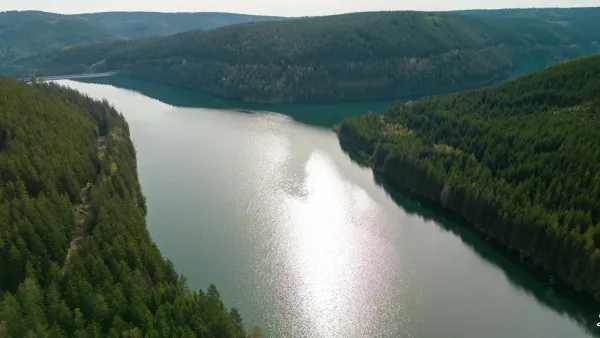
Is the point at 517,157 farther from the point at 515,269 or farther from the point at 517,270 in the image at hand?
the point at 517,270

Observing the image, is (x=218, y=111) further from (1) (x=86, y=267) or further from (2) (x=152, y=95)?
(1) (x=86, y=267)

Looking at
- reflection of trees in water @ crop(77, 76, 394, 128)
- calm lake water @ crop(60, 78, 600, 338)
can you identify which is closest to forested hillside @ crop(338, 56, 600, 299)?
calm lake water @ crop(60, 78, 600, 338)

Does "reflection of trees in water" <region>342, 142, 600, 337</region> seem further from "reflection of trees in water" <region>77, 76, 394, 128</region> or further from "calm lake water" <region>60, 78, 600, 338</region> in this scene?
"reflection of trees in water" <region>77, 76, 394, 128</region>

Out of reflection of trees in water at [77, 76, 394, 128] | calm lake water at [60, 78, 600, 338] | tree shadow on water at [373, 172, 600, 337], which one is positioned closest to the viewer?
calm lake water at [60, 78, 600, 338]

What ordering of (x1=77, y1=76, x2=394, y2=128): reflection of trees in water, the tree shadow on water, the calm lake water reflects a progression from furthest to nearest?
1. (x1=77, y1=76, x2=394, y2=128): reflection of trees in water
2. the tree shadow on water
3. the calm lake water

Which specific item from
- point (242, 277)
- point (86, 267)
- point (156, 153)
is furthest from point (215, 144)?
point (86, 267)

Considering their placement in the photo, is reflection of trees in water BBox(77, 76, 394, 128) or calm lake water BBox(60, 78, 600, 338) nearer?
calm lake water BBox(60, 78, 600, 338)

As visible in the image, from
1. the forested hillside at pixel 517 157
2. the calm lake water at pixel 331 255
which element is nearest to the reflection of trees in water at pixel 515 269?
the calm lake water at pixel 331 255
